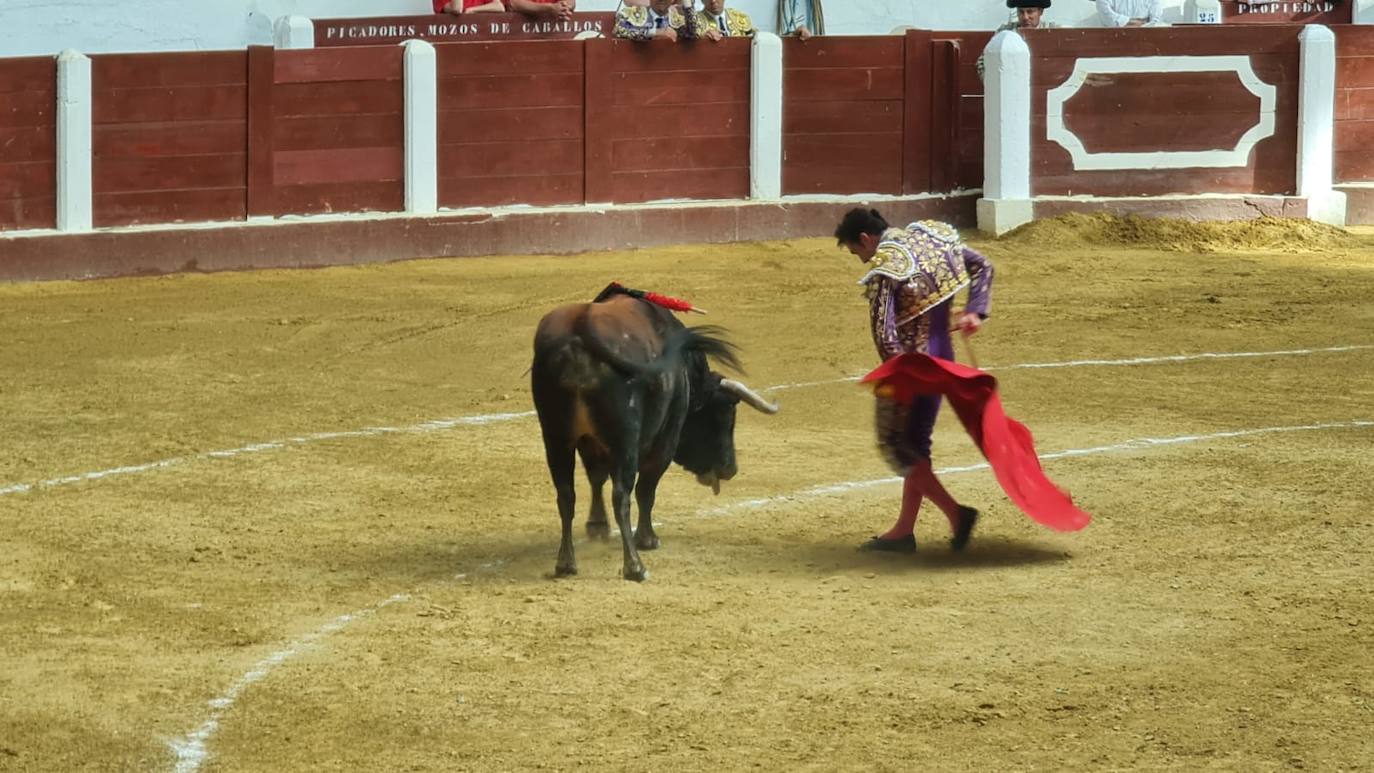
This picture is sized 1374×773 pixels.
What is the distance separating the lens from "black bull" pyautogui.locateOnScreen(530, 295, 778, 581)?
5.02 metres

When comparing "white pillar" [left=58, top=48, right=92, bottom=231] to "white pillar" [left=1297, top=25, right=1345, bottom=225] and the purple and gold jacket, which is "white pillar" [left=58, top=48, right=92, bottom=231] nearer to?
the purple and gold jacket

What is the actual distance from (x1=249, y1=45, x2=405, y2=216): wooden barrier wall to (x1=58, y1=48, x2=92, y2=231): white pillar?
0.83 m

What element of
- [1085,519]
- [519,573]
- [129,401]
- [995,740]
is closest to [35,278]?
[129,401]

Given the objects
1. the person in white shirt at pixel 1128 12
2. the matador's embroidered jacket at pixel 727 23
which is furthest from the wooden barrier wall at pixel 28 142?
the person in white shirt at pixel 1128 12

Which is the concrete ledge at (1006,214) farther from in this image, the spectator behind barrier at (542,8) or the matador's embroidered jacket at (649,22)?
the spectator behind barrier at (542,8)

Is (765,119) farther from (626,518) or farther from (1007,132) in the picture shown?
(626,518)

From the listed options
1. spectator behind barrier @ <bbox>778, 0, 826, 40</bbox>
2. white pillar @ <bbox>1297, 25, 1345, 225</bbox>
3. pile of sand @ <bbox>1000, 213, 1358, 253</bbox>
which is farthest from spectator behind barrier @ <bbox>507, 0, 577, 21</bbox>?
white pillar @ <bbox>1297, 25, 1345, 225</bbox>

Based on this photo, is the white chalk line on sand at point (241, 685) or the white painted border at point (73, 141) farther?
the white painted border at point (73, 141)

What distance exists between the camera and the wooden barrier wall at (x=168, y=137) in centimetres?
1066

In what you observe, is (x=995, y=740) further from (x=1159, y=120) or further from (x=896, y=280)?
(x=1159, y=120)

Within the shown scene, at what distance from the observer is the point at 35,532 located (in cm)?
573

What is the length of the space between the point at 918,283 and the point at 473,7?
287 inches

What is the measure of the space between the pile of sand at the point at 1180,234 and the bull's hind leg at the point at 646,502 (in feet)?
21.1

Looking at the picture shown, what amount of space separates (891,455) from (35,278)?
6.26m
